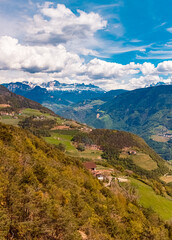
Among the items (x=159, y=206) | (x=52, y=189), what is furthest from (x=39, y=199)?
(x=159, y=206)

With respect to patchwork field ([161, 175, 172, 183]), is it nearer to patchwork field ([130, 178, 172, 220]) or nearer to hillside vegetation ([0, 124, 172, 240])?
patchwork field ([130, 178, 172, 220])

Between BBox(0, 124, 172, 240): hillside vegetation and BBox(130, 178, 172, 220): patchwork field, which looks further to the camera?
BBox(130, 178, 172, 220): patchwork field

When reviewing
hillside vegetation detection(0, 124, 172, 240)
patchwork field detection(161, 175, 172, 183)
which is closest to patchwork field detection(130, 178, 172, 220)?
hillside vegetation detection(0, 124, 172, 240)

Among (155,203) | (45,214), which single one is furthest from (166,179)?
(45,214)

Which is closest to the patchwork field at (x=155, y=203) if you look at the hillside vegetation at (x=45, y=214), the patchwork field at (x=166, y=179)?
the hillside vegetation at (x=45, y=214)

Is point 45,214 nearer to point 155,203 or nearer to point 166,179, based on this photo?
point 155,203

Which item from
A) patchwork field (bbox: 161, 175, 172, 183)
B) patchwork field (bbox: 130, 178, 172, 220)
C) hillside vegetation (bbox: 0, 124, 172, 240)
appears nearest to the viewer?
hillside vegetation (bbox: 0, 124, 172, 240)

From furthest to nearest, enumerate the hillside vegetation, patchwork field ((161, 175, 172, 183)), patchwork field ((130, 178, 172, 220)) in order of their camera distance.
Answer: patchwork field ((161, 175, 172, 183)), patchwork field ((130, 178, 172, 220)), the hillside vegetation

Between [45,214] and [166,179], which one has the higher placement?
[45,214]

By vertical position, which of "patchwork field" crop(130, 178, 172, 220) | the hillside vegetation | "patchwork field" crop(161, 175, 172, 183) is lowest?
"patchwork field" crop(161, 175, 172, 183)

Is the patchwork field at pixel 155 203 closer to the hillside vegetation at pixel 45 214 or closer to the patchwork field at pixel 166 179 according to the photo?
the hillside vegetation at pixel 45 214

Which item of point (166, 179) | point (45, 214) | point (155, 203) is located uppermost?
point (45, 214)

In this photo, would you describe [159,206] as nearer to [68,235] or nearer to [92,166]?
[92,166]
